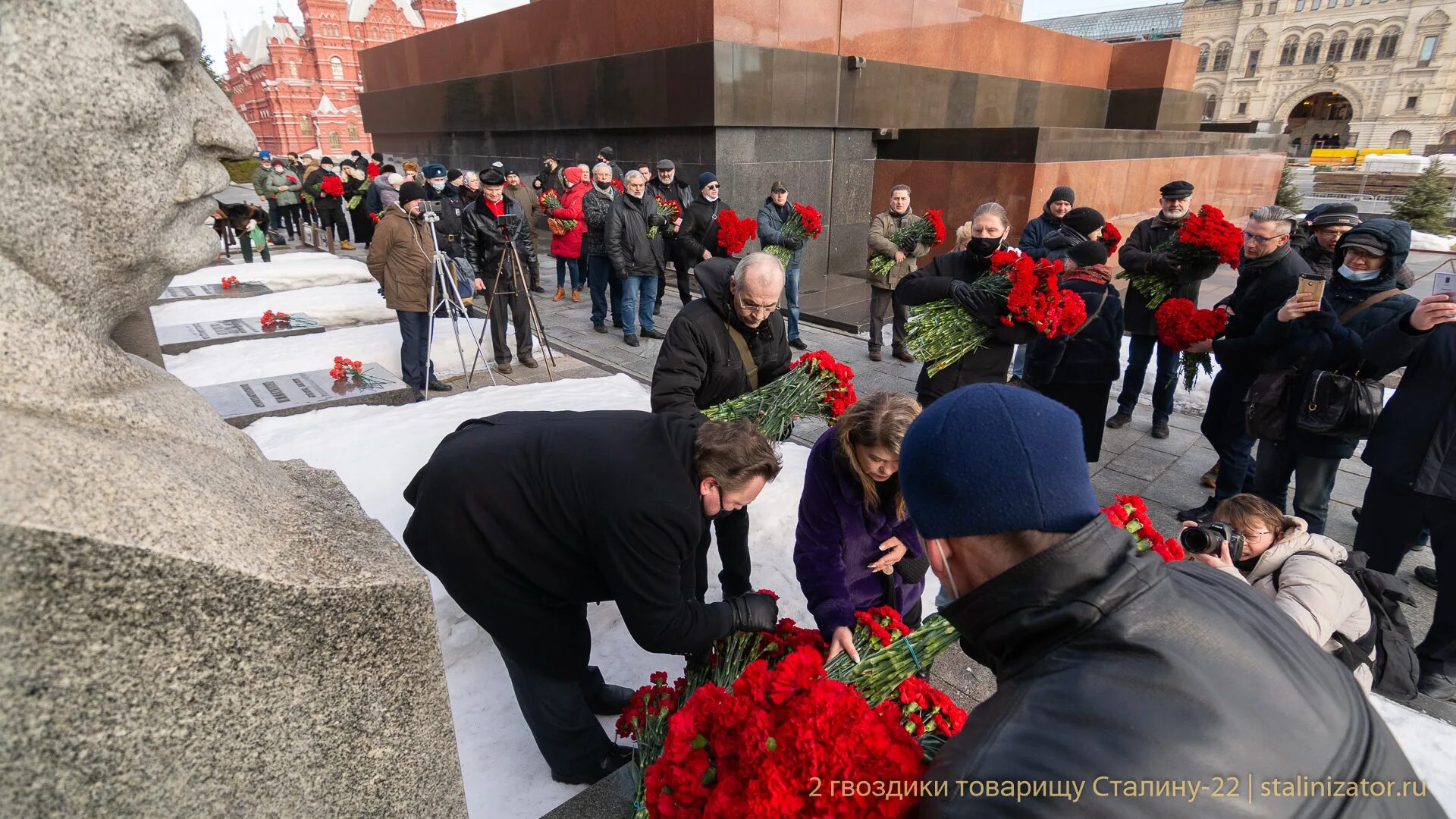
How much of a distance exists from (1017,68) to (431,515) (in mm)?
15068

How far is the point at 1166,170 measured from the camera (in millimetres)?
11805

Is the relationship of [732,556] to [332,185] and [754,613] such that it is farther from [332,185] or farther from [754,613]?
[332,185]

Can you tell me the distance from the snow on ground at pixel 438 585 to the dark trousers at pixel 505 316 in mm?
931

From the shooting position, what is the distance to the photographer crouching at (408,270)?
605cm

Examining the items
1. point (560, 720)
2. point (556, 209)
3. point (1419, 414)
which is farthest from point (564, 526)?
point (556, 209)

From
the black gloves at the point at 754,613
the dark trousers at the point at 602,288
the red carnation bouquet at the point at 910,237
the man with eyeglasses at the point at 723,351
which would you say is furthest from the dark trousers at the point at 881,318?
the black gloves at the point at 754,613

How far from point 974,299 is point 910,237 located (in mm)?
3243

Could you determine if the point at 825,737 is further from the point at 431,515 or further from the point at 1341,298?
the point at 1341,298

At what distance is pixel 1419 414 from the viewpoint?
10.4 feet

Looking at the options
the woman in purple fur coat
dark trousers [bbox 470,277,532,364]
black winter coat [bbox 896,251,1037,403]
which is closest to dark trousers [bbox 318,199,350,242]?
dark trousers [bbox 470,277,532,364]

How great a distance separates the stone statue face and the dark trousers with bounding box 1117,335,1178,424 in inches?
242

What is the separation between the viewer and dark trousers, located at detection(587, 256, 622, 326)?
8.40 meters

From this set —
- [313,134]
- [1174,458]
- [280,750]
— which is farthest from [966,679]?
[313,134]

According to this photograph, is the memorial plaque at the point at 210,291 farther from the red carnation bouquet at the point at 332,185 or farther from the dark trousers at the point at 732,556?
the dark trousers at the point at 732,556
